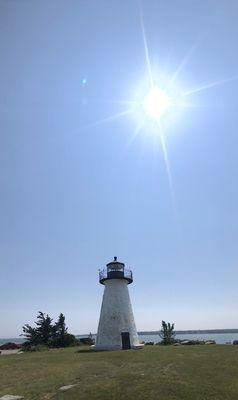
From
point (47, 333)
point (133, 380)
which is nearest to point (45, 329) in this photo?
point (47, 333)

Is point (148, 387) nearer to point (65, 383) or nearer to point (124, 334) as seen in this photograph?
point (65, 383)

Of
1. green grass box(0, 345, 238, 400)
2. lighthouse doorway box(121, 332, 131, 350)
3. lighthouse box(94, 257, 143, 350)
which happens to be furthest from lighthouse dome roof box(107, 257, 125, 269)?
green grass box(0, 345, 238, 400)

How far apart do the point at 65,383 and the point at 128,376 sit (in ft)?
8.23

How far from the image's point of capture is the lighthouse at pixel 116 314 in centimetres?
3222

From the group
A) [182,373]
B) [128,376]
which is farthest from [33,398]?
[182,373]

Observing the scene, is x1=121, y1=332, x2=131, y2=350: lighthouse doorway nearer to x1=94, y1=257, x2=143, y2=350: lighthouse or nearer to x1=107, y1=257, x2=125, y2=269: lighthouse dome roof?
x1=94, y1=257, x2=143, y2=350: lighthouse

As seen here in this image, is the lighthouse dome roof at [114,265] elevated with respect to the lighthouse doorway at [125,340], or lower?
elevated

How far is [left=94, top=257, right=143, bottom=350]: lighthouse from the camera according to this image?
106 ft

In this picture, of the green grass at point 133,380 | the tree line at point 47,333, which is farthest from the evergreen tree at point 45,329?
the green grass at point 133,380

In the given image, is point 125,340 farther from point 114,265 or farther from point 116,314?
point 114,265

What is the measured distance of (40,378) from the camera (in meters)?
16.1

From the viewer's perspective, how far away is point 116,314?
108 ft

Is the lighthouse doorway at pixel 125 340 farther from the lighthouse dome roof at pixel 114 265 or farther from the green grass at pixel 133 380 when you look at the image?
the green grass at pixel 133 380

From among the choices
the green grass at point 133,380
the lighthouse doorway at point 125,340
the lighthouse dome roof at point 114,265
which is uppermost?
the lighthouse dome roof at point 114,265
